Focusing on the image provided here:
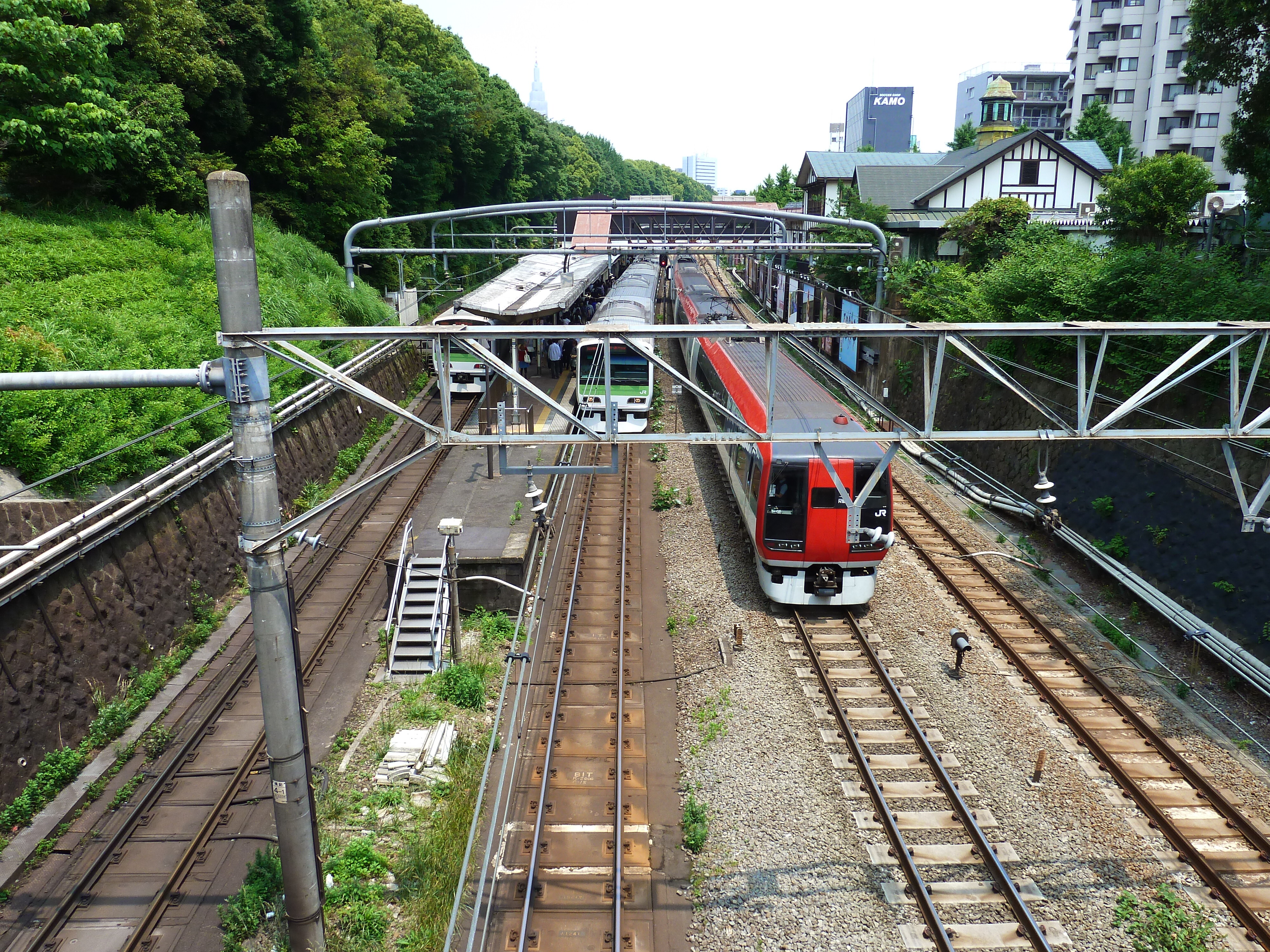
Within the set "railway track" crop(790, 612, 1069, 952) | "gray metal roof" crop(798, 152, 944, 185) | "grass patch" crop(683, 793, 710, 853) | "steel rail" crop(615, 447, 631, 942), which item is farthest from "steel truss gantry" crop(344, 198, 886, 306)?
"gray metal roof" crop(798, 152, 944, 185)

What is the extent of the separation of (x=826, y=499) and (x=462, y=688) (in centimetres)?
548

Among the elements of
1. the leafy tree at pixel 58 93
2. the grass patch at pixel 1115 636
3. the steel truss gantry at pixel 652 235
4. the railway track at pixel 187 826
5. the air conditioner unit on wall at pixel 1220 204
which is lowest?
the railway track at pixel 187 826

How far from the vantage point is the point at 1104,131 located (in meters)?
43.8

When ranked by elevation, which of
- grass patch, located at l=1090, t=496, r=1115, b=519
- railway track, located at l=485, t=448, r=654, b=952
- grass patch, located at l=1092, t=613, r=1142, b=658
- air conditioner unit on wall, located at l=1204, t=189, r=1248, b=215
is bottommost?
railway track, located at l=485, t=448, r=654, b=952

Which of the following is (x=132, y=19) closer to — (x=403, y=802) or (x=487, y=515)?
(x=487, y=515)

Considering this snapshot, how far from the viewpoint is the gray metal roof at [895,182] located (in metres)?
31.9

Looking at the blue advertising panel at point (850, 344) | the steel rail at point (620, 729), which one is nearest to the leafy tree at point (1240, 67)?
the blue advertising panel at point (850, 344)

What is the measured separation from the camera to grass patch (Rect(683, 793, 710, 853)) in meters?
7.87

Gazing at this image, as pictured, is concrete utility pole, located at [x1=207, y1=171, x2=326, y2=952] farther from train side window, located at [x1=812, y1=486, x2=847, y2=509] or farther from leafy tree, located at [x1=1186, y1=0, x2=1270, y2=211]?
leafy tree, located at [x1=1186, y1=0, x2=1270, y2=211]

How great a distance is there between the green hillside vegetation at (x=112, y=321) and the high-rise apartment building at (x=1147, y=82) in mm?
43328

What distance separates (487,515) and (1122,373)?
1186 cm

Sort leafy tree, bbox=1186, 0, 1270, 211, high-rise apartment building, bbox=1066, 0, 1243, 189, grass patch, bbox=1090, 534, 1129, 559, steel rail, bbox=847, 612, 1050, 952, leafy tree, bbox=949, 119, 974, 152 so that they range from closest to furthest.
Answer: steel rail, bbox=847, 612, 1050, 952 < grass patch, bbox=1090, 534, 1129, 559 < leafy tree, bbox=1186, 0, 1270, 211 < high-rise apartment building, bbox=1066, 0, 1243, 189 < leafy tree, bbox=949, 119, 974, 152

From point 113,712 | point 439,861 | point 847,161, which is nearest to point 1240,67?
point 439,861

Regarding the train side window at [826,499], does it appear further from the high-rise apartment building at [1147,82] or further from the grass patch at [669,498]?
the high-rise apartment building at [1147,82]
